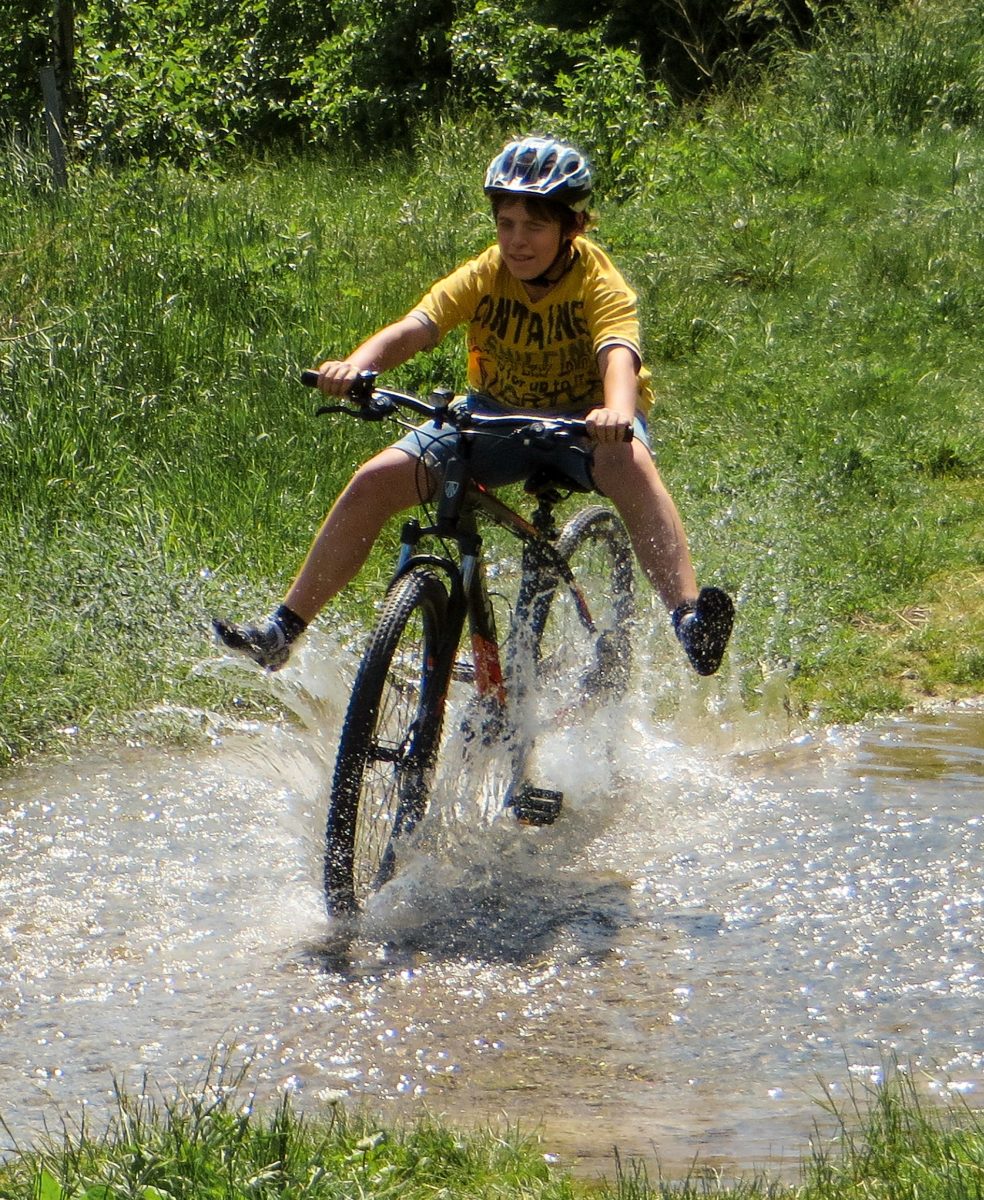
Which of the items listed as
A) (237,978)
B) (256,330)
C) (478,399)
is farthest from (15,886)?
(256,330)

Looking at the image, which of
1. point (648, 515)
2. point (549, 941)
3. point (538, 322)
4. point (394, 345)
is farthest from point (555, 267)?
point (549, 941)

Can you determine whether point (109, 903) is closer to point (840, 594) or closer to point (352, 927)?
point (352, 927)

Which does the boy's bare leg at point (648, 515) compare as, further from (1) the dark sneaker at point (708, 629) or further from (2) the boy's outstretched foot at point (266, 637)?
(2) the boy's outstretched foot at point (266, 637)

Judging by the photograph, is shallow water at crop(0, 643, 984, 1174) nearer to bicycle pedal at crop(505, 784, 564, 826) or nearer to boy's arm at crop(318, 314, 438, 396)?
bicycle pedal at crop(505, 784, 564, 826)

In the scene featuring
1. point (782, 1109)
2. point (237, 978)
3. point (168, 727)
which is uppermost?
point (168, 727)

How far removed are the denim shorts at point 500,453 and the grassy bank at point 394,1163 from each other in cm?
197

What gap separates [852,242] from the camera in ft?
35.4

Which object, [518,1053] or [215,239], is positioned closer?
[518,1053]

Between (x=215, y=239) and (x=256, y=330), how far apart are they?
4.55 feet

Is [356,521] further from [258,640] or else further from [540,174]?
[540,174]

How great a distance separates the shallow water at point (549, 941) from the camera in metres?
3.51

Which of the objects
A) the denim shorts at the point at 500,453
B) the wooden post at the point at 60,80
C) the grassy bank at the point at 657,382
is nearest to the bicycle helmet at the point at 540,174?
the denim shorts at the point at 500,453

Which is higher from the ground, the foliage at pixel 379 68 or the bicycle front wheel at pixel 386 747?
the foliage at pixel 379 68

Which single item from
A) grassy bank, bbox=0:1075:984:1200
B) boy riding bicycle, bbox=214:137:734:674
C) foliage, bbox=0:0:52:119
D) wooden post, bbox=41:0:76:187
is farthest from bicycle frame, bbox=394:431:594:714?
foliage, bbox=0:0:52:119
